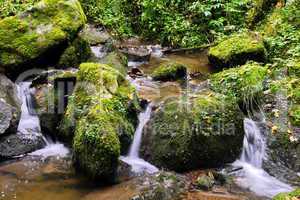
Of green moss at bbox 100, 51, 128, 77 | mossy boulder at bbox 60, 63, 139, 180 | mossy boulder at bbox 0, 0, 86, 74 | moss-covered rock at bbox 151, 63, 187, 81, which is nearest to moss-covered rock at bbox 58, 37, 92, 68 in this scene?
mossy boulder at bbox 0, 0, 86, 74

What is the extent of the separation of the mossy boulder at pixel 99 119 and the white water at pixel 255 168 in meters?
1.90

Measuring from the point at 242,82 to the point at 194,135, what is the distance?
1.98 m

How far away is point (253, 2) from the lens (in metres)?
12.5

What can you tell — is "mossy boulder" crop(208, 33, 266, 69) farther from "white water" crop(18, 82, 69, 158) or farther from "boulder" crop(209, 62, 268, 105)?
"white water" crop(18, 82, 69, 158)

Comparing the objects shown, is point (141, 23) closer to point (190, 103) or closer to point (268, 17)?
point (268, 17)

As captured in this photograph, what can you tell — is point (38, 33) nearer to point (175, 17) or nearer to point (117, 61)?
point (117, 61)

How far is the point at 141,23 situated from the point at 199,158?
7.20 m

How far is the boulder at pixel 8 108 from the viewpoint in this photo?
23.6 ft

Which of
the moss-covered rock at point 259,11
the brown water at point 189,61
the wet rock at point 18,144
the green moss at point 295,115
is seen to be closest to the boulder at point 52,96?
the wet rock at point 18,144

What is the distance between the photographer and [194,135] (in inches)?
269

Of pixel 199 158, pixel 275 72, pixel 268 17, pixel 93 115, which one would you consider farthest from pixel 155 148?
pixel 268 17

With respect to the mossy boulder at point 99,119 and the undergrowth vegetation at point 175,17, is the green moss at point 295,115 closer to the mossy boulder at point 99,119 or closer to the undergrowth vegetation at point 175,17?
the mossy boulder at point 99,119

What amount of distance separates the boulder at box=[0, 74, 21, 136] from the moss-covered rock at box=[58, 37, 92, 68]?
1509 millimetres

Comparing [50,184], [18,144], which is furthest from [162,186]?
[18,144]
